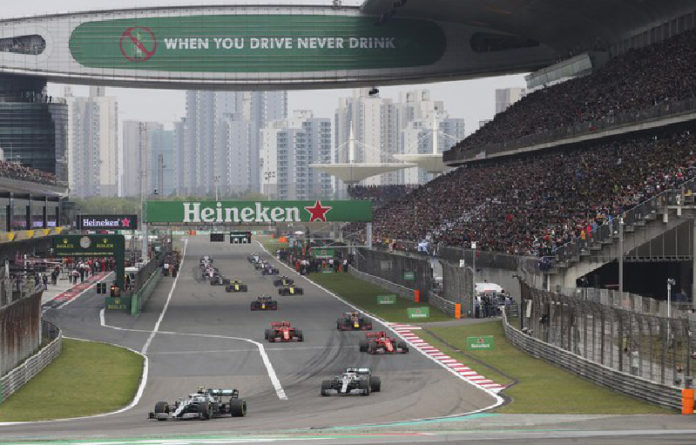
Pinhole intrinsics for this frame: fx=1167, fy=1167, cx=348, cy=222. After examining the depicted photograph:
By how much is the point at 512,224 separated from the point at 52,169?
56452 millimetres

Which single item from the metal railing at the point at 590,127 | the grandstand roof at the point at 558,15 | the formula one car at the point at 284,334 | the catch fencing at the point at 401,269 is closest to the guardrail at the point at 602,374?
the formula one car at the point at 284,334

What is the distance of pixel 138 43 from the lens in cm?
9312

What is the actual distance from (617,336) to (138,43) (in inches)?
2686

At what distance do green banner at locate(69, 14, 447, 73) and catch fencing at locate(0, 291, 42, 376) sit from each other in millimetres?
55280

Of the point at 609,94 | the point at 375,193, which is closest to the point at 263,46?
the point at 609,94

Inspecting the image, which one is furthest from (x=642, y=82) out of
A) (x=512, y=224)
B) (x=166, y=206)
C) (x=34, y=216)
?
(x=34, y=216)

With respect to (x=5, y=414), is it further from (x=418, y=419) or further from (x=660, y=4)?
(x=660, y=4)

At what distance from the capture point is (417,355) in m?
42.5

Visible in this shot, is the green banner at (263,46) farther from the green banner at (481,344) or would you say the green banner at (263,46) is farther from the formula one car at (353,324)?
the green banner at (481,344)

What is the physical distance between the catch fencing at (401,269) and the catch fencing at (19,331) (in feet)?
93.5

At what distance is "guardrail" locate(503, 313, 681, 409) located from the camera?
2850cm

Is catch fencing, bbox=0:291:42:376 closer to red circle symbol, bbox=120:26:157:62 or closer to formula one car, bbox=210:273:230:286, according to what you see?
formula one car, bbox=210:273:230:286

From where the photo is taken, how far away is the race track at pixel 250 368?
27.6 m

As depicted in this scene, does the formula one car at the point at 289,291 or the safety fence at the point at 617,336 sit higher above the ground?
the safety fence at the point at 617,336
